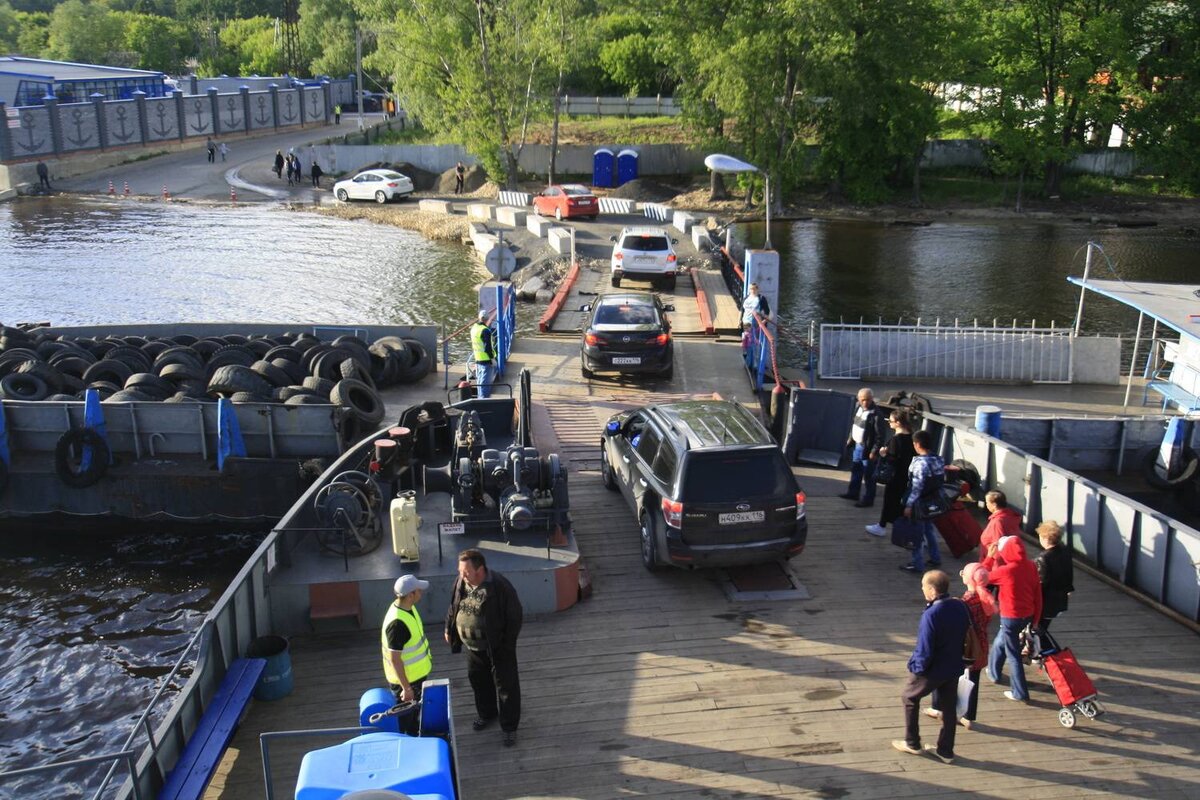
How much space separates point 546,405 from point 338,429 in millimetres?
3283

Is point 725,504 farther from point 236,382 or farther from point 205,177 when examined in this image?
point 205,177

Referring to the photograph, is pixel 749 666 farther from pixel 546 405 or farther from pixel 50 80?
pixel 50 80

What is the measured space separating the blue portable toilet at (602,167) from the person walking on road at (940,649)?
46134mm

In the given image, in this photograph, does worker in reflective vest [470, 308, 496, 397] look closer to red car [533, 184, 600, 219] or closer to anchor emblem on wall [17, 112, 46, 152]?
red car [533, 184, 600, 219]

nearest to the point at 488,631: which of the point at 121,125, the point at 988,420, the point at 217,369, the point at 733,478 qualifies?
the point at 733,478

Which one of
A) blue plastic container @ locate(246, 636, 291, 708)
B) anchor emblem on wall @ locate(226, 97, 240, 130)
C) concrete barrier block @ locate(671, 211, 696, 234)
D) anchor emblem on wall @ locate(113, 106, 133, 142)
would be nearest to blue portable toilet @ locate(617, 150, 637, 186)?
concrete barrier block @ locate(671, 211, 696, 234)

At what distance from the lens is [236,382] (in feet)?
51.4

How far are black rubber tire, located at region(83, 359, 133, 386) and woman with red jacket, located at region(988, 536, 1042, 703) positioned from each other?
14534 mm

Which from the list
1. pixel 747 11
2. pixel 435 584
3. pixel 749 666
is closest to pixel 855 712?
pixel 749 666

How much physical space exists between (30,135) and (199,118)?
12.6 meters

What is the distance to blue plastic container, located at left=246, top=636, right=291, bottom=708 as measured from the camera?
817cm

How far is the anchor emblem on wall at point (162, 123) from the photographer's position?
187 ft

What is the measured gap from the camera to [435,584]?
931 centimetres

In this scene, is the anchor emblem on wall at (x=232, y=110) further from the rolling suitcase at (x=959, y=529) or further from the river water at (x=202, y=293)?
the rolling suitcase at (x=959, y=529)
